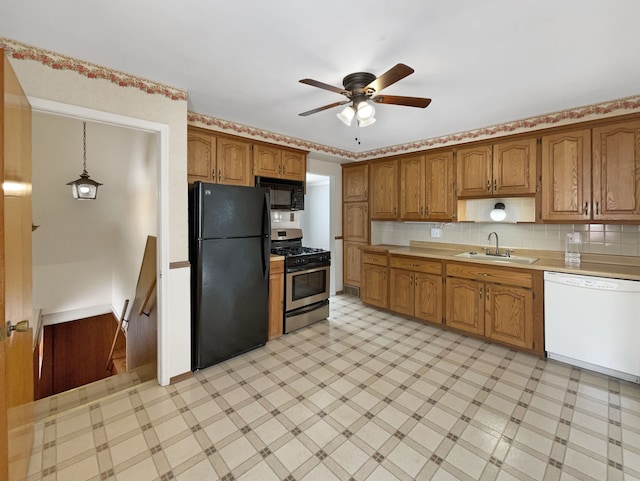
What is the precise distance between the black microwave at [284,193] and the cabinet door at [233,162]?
0.23 meters

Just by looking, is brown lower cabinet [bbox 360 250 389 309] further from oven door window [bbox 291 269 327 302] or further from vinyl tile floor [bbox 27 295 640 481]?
vinyl tile floor [bbox 27 295 640 481]

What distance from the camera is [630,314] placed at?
234cm

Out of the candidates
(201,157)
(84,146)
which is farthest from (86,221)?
(201,157)

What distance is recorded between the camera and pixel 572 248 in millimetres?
3051

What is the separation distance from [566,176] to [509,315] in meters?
1.49

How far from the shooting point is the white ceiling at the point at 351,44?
146 centimetres

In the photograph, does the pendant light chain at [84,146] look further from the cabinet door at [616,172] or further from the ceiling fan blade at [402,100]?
the cabinet door at [616,172]

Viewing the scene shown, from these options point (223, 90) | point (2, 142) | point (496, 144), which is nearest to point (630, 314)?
point (496, 144)

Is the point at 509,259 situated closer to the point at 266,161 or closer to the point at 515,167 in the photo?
the point at 515,167

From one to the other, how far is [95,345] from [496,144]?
22.0 ft

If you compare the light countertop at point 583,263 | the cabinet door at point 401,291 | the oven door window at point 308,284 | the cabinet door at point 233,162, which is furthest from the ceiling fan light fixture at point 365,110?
the cabinet door at point 401,291

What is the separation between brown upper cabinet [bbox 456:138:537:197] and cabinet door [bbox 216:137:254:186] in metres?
2.56

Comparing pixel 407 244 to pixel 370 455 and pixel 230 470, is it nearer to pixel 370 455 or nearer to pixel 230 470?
pixel 370 455

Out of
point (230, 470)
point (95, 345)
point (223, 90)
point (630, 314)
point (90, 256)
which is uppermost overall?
point (223, 90)
